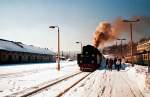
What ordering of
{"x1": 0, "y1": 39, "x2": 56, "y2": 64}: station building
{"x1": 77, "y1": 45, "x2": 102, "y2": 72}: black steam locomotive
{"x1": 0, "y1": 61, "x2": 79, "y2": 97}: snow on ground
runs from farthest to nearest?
{"x1": 0, "y1": 39, "x2": 56, "y2": 64}: station building
{"x1": 77, "y1": 45, "x2": 102, "y2": 72}: black steam locomotive
{"x1": 0, "y1": 61, "x2": 79, "y2": 97}: snow on ground

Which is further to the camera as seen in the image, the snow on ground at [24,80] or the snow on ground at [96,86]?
the snow on ground at [24,80]

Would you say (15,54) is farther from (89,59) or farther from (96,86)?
(96,86)

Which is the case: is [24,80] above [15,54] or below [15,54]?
below

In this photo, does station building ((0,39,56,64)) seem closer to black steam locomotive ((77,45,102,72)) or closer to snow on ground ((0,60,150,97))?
black steam locomotive ((77,45,102,72))

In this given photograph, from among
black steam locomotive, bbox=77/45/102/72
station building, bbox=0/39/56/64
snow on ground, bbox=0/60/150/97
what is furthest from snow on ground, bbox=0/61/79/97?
station building, bbox=0/39/56/64

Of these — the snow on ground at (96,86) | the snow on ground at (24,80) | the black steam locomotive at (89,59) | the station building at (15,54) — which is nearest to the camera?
the snow on ground at (96,86)

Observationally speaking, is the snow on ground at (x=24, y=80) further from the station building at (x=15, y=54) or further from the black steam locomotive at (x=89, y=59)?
the station building at (x=15, y=54)

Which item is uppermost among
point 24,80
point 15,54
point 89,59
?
point 15,54

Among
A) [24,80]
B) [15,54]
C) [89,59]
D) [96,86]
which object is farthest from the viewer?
[15,54]

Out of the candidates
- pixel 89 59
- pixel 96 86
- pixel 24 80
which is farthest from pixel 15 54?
pixel 96 86

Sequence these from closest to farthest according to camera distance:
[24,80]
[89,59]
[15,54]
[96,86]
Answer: [96,86]
[24,80]
[89,59]
[15,54]

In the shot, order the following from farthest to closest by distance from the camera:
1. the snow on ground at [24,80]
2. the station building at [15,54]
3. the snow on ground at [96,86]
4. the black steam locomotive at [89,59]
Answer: the station building at [15,54]
the black steam locomotive at [89,59]
the snow on ground at [24,80]
the snow on ground at [96,86]

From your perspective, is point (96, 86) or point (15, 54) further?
point (15, 54)

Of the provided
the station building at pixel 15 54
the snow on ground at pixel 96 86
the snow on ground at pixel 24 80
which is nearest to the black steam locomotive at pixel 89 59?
the snow on ground at pixel 24 80
